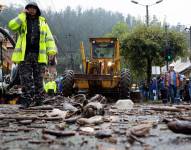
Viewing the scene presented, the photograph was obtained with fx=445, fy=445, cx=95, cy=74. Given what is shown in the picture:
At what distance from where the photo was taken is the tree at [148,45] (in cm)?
3922

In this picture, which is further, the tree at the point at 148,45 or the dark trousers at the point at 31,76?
the tree at the point at 148,45

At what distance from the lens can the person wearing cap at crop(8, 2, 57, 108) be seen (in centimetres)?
809

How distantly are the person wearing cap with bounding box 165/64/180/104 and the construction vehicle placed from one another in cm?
249

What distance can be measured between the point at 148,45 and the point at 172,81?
62.6 feet

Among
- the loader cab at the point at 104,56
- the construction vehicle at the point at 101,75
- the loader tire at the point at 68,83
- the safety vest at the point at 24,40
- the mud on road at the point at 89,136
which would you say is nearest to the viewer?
the mud on road at the point at 89,136

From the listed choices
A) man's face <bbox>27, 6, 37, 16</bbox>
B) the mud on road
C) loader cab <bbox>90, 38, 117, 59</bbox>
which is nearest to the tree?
loader cab <bbox>90, 38, 117, 59</bbox>

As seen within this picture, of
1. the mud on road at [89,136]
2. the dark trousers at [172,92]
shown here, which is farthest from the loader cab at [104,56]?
the mud on road at [89,136]

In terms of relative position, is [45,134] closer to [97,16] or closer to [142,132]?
[142,132]

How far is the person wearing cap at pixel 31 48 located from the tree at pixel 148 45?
30835mm

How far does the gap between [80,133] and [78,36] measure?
282ft

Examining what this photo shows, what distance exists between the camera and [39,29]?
8.27 metres

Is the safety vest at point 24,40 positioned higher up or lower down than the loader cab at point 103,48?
lower down

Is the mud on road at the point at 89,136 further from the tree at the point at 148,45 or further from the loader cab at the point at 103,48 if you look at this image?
the tree at the point at 148,45

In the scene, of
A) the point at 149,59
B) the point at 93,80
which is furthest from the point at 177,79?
the point at 149,59
